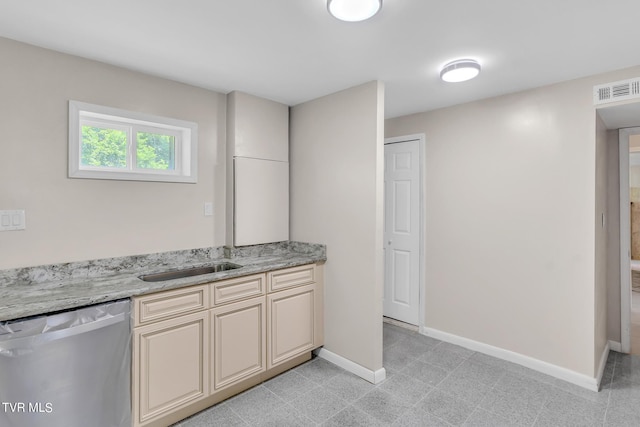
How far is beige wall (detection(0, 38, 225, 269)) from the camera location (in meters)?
1.92

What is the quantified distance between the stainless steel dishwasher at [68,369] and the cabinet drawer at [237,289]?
54 cm

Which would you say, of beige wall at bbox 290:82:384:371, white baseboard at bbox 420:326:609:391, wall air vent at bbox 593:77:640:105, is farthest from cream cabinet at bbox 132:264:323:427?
wall air vent at bbox 593:77:640:105

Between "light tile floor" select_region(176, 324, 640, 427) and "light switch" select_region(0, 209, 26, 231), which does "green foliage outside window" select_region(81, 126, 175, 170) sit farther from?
"light tile floor" select_region(176, 324, 640, 427)

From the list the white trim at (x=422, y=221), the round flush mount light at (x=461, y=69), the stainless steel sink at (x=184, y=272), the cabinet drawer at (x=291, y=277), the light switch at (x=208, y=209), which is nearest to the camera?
the round flush mount light at (x=461, y=69)

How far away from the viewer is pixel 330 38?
190 centimetres

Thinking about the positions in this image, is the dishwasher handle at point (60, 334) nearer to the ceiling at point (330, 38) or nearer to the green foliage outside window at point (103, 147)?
the green foliage outside window at point (103, 147)

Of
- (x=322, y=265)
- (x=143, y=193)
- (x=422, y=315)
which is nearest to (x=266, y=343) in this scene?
(x=322, y=265)

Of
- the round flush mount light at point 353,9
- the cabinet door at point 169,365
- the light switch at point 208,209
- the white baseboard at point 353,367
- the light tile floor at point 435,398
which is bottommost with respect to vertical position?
the light tile floor at point 435,398

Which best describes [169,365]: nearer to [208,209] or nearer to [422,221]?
[208,209]

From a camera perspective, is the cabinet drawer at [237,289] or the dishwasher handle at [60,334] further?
the cabinet drawer at [237,289]

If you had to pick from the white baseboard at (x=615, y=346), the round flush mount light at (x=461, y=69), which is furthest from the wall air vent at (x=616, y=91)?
the white baseboard at (x=615, y=346)

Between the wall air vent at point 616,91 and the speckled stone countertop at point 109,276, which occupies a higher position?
the wall air vent at point 616,91

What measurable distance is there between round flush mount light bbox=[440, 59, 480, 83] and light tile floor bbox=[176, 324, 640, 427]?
2265 mm

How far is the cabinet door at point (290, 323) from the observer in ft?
8.41
